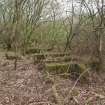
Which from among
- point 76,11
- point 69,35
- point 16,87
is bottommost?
point 16,87

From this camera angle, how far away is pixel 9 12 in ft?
68.2

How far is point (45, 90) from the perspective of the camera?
26.4 feet

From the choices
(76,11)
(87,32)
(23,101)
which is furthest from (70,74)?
(76,11)

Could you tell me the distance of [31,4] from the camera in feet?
66.5

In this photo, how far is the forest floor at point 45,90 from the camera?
6.91 m

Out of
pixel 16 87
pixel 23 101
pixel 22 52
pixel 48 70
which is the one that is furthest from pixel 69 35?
pixel 23 101

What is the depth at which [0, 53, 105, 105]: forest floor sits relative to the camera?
6906 mm

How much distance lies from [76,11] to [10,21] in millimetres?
7587

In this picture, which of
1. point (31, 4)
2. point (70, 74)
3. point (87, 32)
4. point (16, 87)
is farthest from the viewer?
point (31, 4)

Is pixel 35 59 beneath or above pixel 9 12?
beneath

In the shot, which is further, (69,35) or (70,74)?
(69,35)

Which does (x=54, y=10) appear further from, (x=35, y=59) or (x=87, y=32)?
(x=87, y=32)

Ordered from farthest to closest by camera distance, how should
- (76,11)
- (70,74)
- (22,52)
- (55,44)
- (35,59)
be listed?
(55,44), (22,52), (76,11), (35,59), (70,74)

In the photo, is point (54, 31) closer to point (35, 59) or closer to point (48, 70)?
point (35, 59)
